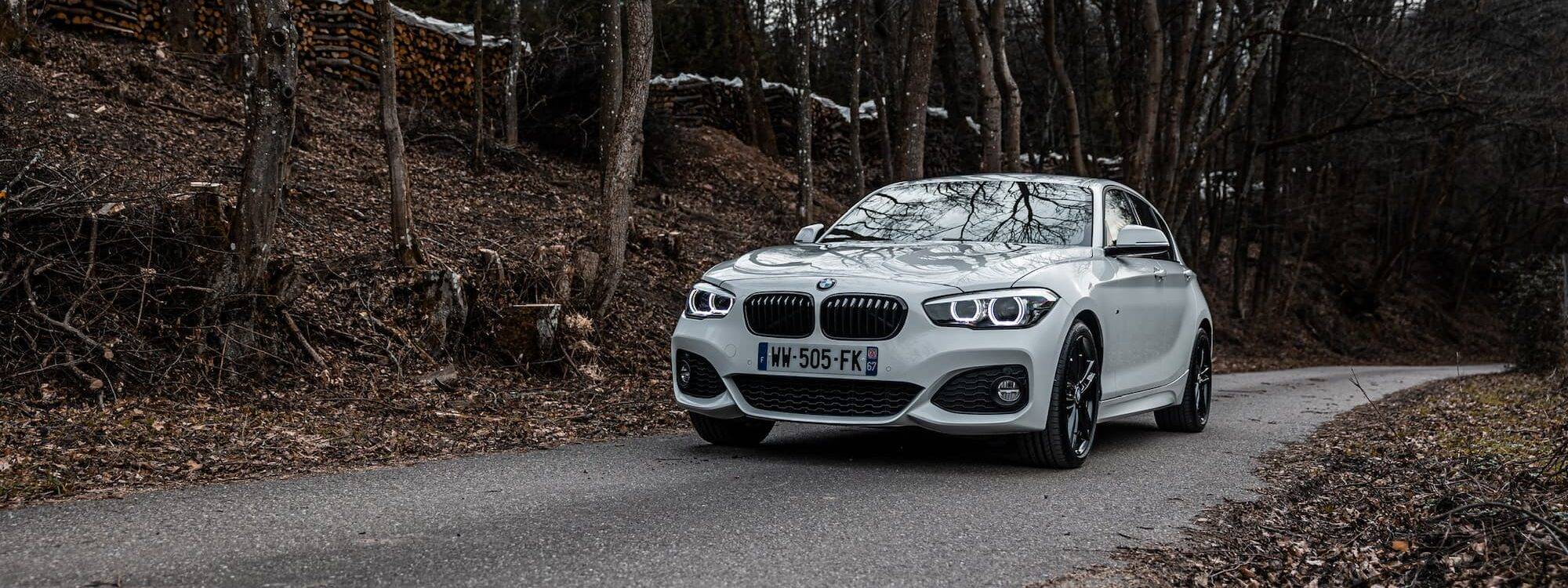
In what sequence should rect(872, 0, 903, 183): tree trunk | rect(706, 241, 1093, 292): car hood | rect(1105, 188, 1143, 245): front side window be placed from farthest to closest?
1. rect(872, 0, 903, 183): tree trunk
2. rect(1105, 188, 1143, 245): front side window
3. rect(706, 241, 1093, 292): car hood

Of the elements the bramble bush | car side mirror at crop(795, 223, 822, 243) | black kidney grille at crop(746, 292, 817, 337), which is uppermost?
car side mirror at crop(795, 223, 822, 243)

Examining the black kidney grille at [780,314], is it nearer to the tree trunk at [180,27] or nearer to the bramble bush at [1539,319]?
the tree trunk at [180,27]

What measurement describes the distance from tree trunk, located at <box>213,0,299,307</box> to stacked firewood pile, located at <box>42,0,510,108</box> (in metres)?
9.43

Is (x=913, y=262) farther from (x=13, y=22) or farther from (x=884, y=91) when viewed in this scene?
(x=884, y=91)

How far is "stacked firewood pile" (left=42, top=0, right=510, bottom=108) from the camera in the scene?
1684cm

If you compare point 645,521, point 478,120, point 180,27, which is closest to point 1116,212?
point 645,521

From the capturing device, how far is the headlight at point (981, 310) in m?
6.27

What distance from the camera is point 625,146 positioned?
1156 centimetres

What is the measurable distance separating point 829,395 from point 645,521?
1592mm

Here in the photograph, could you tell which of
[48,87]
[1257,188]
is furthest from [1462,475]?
[1257,188]

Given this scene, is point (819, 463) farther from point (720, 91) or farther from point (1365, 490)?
point (720, 91)

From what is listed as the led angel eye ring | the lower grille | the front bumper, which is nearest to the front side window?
the front bumper

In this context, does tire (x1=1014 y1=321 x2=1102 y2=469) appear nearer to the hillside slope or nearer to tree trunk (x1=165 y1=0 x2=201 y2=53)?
the hillside slope

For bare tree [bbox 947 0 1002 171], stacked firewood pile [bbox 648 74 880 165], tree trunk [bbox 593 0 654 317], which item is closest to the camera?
tree trunk [bbox 593 0 654 317]
